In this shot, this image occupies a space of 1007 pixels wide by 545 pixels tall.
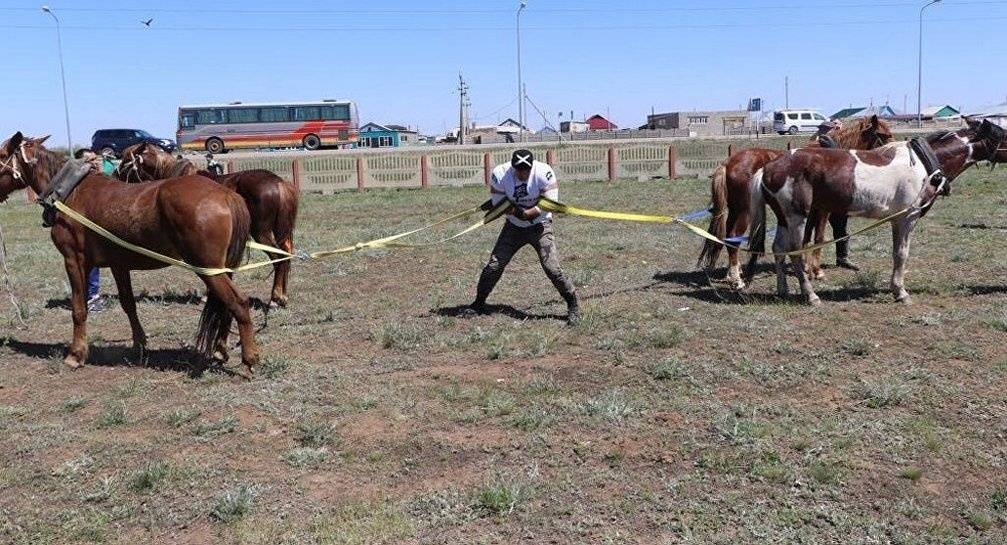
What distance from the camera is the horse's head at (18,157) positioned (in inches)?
313

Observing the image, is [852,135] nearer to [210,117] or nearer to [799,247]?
[799,247]

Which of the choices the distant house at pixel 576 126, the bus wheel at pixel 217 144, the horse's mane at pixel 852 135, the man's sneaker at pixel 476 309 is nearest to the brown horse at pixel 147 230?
the man's sneaker at pixel 476 309

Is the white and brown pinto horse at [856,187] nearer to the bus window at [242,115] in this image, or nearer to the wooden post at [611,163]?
the wooden post at [611,163]

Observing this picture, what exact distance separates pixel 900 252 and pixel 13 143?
8.76 metres

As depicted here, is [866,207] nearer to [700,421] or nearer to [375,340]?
[700,421]

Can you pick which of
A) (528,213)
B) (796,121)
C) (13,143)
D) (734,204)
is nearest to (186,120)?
(796,121)

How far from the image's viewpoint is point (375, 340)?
27.1 ft

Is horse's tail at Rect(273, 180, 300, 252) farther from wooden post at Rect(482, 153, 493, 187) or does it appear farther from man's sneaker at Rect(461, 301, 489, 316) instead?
wooden post at Rect(482, 153, 493, 187)

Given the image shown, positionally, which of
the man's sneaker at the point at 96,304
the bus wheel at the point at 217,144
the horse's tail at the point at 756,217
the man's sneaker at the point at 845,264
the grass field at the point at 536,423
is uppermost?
the bus wheel at the point at 217,144

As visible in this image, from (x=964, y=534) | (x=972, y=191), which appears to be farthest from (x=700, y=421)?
(x=972, y=191)

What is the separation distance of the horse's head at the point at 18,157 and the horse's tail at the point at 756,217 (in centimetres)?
712

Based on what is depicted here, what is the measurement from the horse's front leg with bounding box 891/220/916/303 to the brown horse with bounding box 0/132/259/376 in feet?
21.1

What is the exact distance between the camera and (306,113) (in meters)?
51.2

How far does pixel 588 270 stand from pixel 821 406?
583 centimetres
